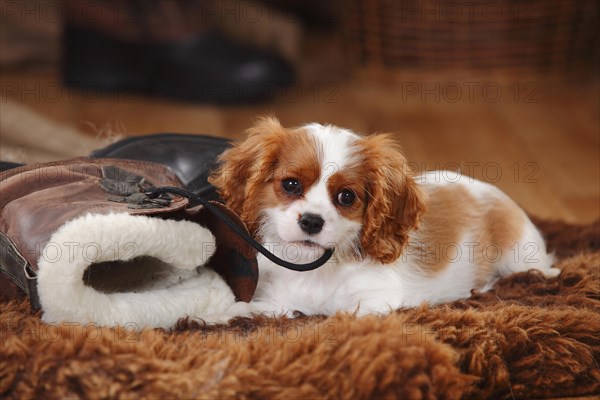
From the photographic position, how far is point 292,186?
6.47ft

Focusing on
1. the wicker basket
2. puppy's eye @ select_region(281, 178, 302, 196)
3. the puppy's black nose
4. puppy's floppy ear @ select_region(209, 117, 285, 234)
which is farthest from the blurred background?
the puppy's black nose

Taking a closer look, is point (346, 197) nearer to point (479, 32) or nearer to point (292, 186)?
point (292, 186)

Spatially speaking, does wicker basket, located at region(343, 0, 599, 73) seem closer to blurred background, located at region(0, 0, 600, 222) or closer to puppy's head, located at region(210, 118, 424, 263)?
blurred background, located at region(0, 0, 600, 222)

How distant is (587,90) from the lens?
4797mm

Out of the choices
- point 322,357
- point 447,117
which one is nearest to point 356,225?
point 322,357

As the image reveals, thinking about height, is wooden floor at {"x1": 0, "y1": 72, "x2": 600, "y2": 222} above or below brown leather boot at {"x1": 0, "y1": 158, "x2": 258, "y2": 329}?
above

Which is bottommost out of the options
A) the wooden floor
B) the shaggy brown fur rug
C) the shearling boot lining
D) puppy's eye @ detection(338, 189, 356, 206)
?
the shaggy brown fur rug

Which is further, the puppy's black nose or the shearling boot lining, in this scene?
the puppy's black nose

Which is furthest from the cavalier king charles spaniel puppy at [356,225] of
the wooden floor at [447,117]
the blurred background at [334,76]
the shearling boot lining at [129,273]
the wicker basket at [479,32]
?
the wicker basket at [479,32]

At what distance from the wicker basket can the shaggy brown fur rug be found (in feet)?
9.24

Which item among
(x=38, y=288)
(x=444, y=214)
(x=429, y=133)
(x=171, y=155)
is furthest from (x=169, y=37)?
(x=38, y=288)

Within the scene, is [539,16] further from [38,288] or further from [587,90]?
[38,288]

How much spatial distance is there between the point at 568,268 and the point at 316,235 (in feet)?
2.85

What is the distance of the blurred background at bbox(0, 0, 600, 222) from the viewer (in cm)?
436
